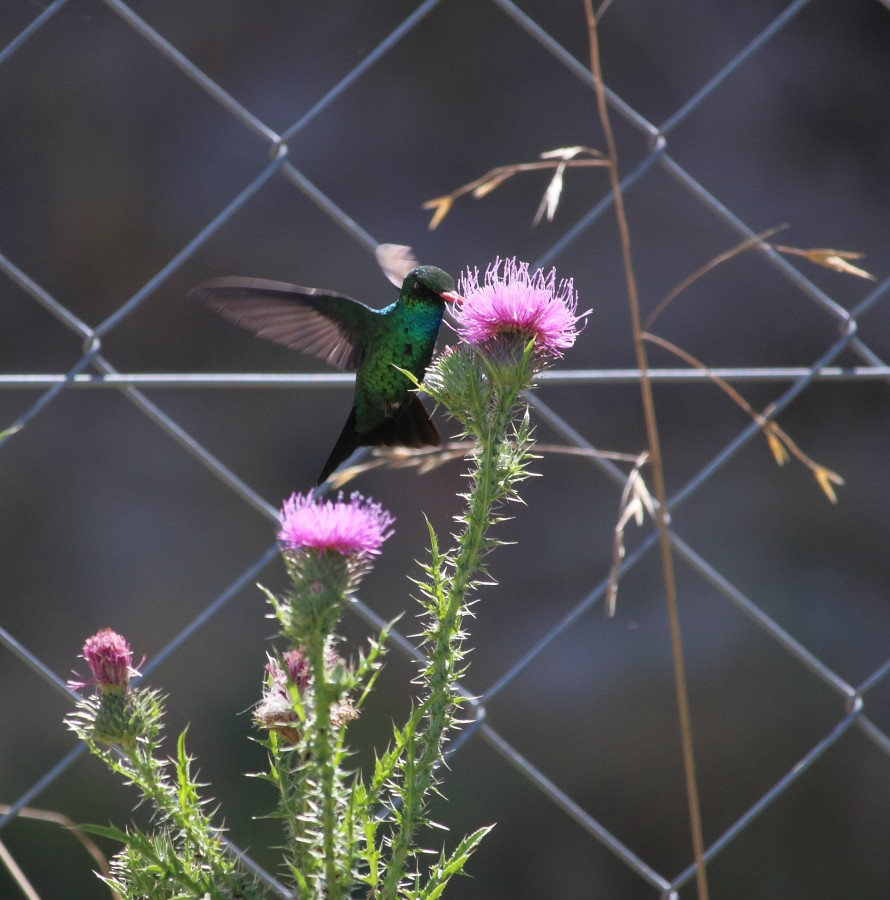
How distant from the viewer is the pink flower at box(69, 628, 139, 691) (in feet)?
2.79

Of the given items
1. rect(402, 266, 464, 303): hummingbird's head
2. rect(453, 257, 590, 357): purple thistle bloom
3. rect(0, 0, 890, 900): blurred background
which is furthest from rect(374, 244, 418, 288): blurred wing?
rect(0, 0, 890, 900): blurred background

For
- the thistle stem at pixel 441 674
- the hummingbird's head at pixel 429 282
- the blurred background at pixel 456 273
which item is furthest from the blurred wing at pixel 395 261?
the blurred background at pixel 456 273

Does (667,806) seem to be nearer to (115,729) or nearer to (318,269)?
(318,269)

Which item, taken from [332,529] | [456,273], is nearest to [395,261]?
[332,529]

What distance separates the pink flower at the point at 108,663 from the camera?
2.79ft

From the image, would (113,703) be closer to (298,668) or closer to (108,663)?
(108,663)

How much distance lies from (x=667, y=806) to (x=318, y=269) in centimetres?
190

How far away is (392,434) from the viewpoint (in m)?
1.29

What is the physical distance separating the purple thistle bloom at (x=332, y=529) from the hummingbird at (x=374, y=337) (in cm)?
37

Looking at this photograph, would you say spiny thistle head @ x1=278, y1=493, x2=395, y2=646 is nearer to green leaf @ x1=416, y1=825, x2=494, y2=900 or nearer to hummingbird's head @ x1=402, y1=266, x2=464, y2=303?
green leaf @ x1=416, y1=825, x2=494, y2=900

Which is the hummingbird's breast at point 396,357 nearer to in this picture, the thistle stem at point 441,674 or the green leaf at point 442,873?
the thistle stem at point 441,674

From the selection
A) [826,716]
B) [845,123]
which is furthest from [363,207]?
[826,716]

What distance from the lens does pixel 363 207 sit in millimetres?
3846

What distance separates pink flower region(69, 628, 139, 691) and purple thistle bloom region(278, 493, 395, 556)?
160 mm
